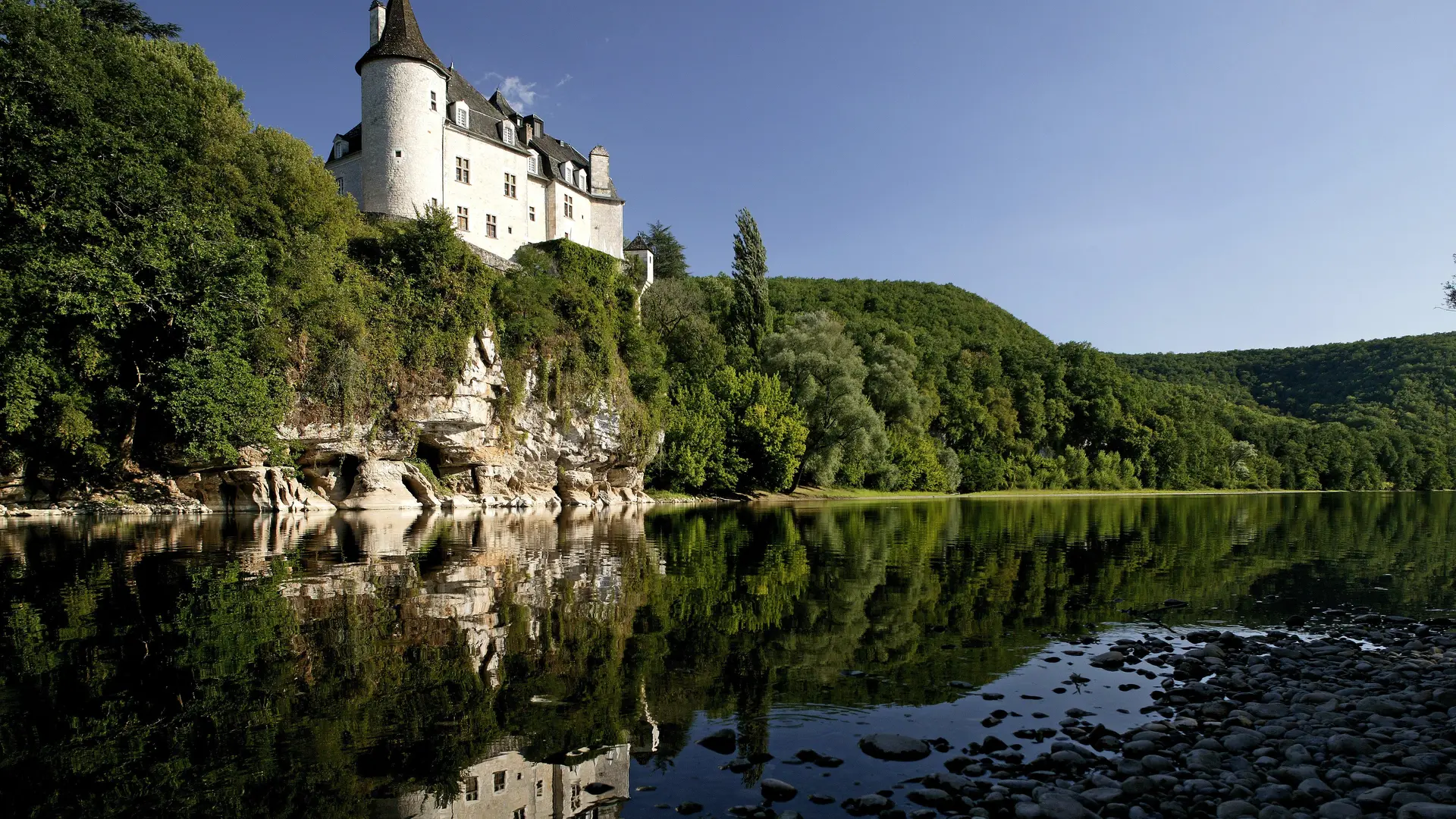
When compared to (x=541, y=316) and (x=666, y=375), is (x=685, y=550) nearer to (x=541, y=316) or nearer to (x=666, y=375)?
(x=541, y=316)

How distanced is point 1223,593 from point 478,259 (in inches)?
1713

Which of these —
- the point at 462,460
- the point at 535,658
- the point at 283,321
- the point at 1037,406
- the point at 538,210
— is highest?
the point at 538,210

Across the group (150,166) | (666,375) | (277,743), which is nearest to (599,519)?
(666,375)

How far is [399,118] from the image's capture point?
1988 inches

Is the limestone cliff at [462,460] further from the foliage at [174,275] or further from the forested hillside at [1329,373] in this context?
the forested hillside at [1329,373]

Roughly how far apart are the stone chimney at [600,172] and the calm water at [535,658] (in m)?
45.3

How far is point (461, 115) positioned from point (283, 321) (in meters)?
21.7

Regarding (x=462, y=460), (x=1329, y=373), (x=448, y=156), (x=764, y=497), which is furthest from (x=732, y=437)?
(x=1329, y=373)

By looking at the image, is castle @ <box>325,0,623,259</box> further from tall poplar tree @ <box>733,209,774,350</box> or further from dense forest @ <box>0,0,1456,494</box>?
tall poplar tree @ <box>733,209,774,350</box>

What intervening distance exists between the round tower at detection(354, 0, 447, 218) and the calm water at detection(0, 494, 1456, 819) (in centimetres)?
3011

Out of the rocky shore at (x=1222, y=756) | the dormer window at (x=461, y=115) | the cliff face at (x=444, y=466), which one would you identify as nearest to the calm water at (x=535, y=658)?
the rocky shore at (x=1222, y=756)

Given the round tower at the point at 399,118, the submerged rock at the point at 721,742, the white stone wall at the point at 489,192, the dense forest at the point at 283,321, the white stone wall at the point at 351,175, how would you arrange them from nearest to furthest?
the submerged rock at the point at 721,742
the dense forest at the point at 283,321
the round tower at the point at 399,118
the white stone wall at the point at 351,175
the white stone wall at the point at 489,192

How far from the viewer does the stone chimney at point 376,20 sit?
172ft

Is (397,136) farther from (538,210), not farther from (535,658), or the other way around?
(535,658)
